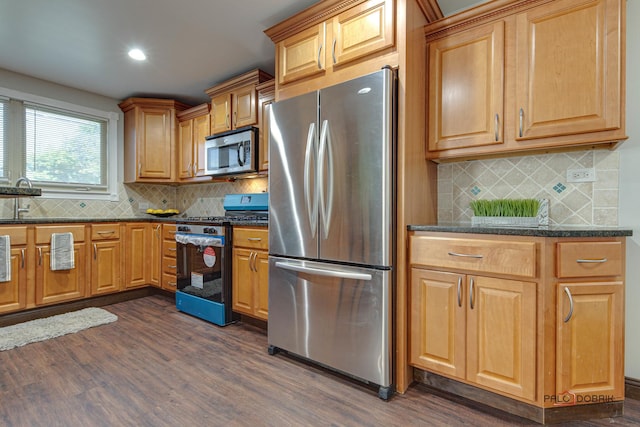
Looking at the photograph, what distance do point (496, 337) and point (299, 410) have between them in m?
1.06

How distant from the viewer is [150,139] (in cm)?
395

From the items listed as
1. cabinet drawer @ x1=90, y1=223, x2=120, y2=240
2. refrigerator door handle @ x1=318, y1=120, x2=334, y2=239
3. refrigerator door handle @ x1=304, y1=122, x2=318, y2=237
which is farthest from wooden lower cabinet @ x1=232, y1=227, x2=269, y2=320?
cabinet drawer @ x1=90, y1=223, x2=120, y2=240

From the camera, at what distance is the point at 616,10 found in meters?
1.56

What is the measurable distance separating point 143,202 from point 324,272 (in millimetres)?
3433

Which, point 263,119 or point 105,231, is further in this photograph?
point 105,231

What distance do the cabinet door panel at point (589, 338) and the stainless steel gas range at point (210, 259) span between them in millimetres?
1994

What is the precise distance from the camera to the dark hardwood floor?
1545mm

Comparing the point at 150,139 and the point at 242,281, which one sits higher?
the point at 150,139

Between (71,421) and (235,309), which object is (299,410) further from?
(235,309)

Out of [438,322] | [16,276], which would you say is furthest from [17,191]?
[438,322]

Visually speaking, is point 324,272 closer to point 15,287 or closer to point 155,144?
point 15,287

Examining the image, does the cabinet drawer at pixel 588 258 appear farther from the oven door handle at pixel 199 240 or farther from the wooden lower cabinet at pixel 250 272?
the oven door handle at pixel 199 240

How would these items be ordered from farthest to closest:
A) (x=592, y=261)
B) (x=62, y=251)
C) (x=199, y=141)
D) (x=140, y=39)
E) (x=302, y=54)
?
(x=199, y=141) < (x=62, y=251) < (x=140, y=39) < (x=302, y=54) < (x=592, y=261)

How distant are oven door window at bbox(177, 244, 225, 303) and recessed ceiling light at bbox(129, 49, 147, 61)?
71.9 inches
